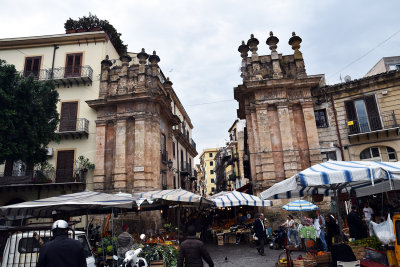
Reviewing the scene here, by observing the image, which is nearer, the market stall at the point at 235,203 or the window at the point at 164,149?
the market stall at the point at 235,203

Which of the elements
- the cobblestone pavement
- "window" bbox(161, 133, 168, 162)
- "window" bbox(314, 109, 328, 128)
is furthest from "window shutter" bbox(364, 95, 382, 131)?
"window" bbox(161, 133, 168, 162)

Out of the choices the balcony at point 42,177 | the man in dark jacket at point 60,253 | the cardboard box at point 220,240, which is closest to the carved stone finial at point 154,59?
the balcony at point 42,177

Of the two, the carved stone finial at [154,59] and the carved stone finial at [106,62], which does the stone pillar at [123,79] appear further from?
the carved stone finial at [154,59]

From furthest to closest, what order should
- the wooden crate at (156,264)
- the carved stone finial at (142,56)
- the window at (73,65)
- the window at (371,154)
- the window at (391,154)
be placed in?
the window at (73,65), the carved stone finial at (142,56), the window at (371,154), the window at (391,154), the wooden crate at (156,264)

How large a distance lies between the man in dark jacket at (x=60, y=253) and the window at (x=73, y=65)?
18.4 metres

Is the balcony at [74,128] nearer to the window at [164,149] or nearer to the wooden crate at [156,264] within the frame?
the window at [164,149]

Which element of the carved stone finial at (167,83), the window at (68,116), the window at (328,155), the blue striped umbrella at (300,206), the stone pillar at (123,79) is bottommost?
the blue striped umbrella at (300,206)

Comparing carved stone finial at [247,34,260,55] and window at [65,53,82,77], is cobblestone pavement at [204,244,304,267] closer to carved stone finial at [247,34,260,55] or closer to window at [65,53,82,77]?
carved stone finial at [247,34,260,55]

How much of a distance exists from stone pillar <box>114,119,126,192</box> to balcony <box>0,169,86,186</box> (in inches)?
93.7

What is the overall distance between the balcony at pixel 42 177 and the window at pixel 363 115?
17.7 metres

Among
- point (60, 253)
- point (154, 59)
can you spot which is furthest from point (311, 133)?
point (60, 253)

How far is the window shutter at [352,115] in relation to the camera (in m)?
17.4

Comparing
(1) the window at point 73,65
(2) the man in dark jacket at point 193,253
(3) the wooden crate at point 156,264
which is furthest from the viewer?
(1) the window at point 73,65

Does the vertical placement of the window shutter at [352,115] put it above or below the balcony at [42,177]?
above
